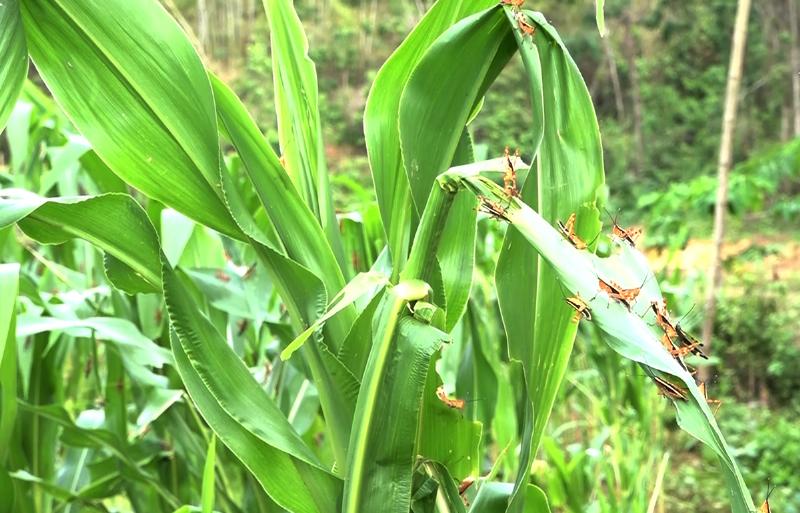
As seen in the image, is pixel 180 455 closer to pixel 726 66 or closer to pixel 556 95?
pixel 556 95

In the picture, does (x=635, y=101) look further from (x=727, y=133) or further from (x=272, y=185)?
(x=272, y=185)

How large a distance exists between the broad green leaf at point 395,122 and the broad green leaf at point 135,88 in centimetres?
9

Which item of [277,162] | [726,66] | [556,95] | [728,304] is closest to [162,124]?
[277,162]

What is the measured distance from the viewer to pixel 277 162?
39cm

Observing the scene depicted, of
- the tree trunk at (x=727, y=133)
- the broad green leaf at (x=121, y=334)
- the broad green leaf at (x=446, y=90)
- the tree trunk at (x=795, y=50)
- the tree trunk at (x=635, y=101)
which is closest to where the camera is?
the broad green leaf at (x=446, y=90)

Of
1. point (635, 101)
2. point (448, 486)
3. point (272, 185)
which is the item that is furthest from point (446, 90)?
point (635, 101)

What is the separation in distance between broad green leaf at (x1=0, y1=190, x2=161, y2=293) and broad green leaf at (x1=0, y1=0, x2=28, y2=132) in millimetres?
43

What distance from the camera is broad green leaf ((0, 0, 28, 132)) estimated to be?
33 cm

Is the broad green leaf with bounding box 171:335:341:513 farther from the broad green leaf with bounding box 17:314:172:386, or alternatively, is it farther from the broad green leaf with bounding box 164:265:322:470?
the broad green leaf with bounding box 17:314:172:386

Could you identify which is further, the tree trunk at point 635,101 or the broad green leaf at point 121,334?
the tree trunk at point 635,101

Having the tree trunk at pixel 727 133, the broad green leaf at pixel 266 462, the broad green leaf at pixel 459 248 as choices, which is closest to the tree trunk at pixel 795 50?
the tree trunk at pixel 727 133

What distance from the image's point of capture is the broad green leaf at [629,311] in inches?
9.8

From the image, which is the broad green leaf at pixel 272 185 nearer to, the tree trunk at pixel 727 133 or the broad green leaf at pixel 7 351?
the broad green leaf at pixel 7 351

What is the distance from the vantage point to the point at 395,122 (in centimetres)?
40
